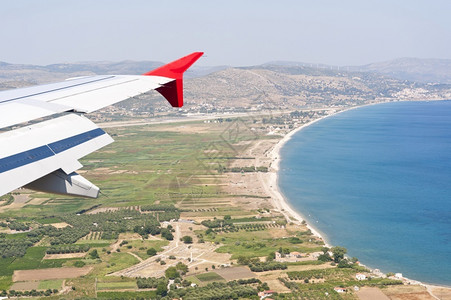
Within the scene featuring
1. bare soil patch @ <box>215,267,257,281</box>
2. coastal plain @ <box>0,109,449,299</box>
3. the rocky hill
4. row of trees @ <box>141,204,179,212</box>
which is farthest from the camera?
the rocky hill

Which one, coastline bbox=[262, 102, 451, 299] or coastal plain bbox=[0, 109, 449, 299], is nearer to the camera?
coastal plain bbox=[0, 109, 449, 299]

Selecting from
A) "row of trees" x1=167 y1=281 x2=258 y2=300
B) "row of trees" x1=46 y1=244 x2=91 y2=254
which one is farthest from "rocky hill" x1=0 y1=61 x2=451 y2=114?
"row of trees" x1=167 y1=281 x2=258 y2=300

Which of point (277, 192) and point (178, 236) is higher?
point (178, 236)

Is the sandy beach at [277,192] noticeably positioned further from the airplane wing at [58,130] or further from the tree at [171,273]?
the airplane wing at [58,130]

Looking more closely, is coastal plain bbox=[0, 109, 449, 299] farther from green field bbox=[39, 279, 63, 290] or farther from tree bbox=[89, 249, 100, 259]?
tree bbox=[89, 249, 100, 259]

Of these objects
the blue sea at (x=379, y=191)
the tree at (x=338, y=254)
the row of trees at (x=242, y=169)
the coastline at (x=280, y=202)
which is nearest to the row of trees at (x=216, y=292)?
the tree at (x=338, y=254)

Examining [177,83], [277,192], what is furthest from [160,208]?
[177,83]

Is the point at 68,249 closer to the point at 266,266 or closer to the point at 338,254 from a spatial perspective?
the point at 266,266
